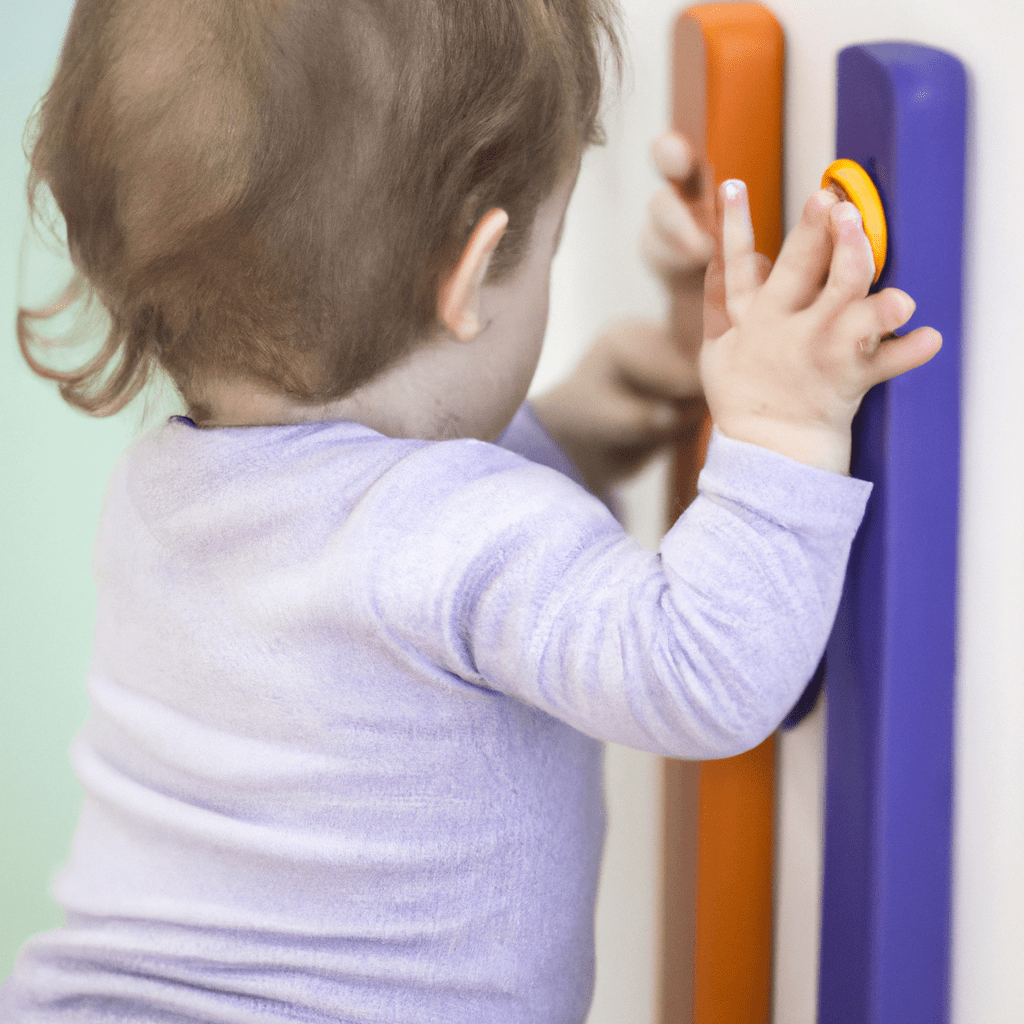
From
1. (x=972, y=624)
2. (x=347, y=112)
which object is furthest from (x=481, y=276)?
(x=972, y=624)

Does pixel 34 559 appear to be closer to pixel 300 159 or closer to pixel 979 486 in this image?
pixel 300 159

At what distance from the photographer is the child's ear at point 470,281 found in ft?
1.27

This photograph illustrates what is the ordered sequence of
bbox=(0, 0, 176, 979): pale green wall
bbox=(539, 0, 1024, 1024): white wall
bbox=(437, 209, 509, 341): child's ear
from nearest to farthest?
bbox=(539, 0, 1024, 1024): white wall < bbox=(437, 209, 509, 341): child's ear < bbox=(0, 0, 176, 979): pale green wall

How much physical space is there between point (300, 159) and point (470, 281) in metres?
0.07

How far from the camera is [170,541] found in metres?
A: 0.43

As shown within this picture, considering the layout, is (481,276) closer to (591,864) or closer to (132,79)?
(132,79)

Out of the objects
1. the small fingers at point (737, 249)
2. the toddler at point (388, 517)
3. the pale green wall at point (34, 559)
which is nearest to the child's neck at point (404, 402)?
the toddler at point (388, 517)

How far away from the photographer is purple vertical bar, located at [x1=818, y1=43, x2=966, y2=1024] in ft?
0.94

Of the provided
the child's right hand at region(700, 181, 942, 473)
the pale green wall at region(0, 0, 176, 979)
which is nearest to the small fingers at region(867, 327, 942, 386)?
the child's right hand at region(700, 181, 942, 473)

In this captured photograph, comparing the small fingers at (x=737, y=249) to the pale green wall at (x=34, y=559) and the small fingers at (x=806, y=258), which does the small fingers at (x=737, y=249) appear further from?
Answer: the pale green wall at (x=34, y=559)

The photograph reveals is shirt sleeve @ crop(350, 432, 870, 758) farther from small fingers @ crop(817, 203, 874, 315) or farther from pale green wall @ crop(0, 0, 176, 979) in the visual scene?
pale green wall @ crop(0, 0, 176, 979)

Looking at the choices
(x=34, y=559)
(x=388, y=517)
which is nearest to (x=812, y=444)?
(x=388, y=517)

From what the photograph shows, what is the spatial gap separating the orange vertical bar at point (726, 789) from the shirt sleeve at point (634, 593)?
8 centimetres

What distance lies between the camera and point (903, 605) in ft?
1.02
